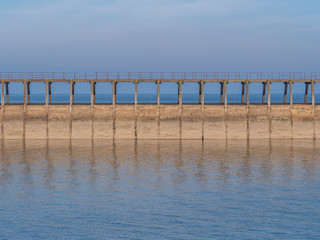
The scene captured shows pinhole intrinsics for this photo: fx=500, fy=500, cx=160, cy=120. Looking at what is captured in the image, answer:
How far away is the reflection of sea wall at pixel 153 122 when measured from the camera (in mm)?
59719

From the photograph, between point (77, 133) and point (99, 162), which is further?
point (77, 133)

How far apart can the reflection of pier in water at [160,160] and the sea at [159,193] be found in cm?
9

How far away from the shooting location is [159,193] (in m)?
31.3

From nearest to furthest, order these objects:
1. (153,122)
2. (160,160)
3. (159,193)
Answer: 1. (159,193)
2. (160,160)
3. (153,122)

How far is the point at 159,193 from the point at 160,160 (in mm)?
14078

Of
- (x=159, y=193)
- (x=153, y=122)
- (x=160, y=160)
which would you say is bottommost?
(x=160, y=160)

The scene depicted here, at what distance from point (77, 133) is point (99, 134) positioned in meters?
2.63

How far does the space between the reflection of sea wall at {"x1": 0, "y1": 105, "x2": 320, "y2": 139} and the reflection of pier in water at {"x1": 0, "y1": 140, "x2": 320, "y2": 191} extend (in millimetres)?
1729

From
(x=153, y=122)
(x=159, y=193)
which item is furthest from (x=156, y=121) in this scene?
(x=159, y=193)

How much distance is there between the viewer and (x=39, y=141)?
58.7m

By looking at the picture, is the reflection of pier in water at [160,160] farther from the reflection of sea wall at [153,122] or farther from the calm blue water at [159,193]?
the reflection of sea wall at [153,122]

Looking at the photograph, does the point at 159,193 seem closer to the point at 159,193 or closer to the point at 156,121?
the point at 159,193

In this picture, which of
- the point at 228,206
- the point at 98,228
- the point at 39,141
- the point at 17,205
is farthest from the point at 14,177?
the point at 39,141

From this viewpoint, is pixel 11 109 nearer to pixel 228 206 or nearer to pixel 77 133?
pixel 77 133
